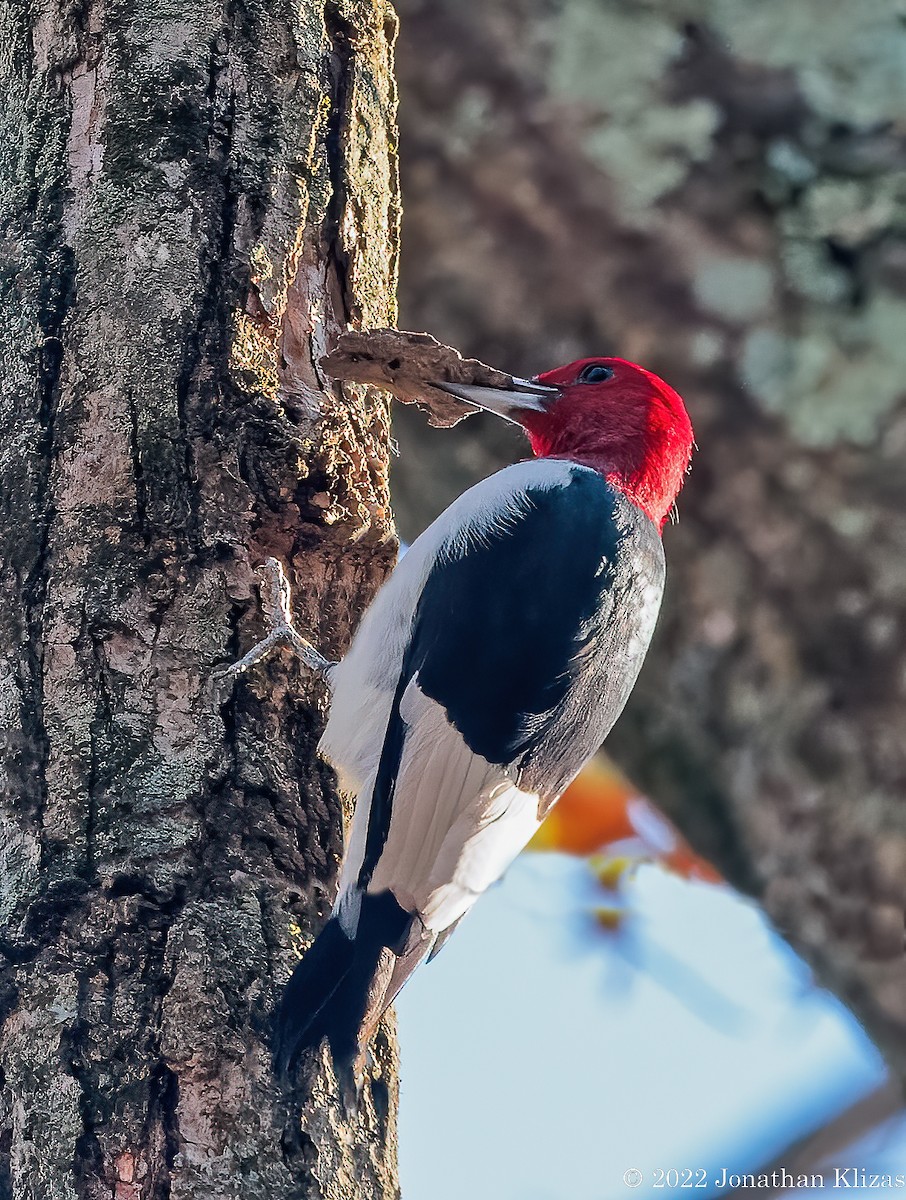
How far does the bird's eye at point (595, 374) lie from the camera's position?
2947 mm

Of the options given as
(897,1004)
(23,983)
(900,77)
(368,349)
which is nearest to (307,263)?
(368,349)

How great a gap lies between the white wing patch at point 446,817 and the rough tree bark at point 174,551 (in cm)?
15

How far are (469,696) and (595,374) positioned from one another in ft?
3.14

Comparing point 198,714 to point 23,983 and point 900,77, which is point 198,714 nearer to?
point 23,983

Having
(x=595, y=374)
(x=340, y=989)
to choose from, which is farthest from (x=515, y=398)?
(x=340, y=989)

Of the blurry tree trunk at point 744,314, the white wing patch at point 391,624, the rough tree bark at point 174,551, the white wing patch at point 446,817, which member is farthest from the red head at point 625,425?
the white wing patch at point 446,817

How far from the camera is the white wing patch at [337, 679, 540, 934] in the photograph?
2.18 metres

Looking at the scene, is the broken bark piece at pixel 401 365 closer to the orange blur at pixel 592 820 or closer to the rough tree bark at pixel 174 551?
the rough tree bark at pixel 174 551

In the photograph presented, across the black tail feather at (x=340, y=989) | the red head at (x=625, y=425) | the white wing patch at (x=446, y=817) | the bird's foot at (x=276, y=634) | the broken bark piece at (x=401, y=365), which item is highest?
the red head at (x=625, y=425)

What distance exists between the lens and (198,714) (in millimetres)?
2029

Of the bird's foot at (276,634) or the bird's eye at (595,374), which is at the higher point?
the bird's eye at (595,374)

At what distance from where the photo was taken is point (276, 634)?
2076mm

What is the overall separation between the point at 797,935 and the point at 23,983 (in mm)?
1866

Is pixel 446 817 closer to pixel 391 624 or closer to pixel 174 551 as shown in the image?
pixel 391 624
